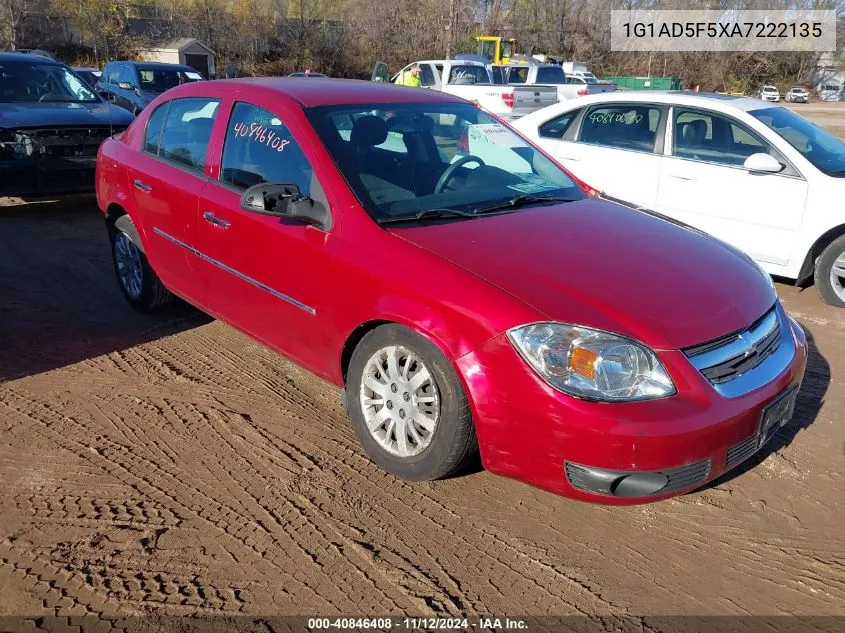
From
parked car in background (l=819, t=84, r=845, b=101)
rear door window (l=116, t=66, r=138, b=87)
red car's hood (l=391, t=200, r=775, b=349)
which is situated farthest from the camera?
parked car in background (l=819, t=84, r=845, b=101)

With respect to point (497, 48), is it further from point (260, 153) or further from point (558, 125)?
point (260, 153)

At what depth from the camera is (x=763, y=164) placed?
232 inches

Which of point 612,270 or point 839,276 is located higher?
point 612,270

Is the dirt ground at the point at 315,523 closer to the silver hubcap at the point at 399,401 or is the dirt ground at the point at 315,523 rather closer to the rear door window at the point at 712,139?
the silver hubcap at the point at 399,401

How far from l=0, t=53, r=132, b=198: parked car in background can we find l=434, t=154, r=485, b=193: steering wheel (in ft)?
20.0

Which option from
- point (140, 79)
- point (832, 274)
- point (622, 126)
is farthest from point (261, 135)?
point (140, 79)

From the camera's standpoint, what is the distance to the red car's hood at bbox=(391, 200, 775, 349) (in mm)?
2842

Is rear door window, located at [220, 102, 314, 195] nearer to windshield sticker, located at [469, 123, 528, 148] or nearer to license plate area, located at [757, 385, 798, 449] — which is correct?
windshield sticker, located at [469, 123, 528, 148]

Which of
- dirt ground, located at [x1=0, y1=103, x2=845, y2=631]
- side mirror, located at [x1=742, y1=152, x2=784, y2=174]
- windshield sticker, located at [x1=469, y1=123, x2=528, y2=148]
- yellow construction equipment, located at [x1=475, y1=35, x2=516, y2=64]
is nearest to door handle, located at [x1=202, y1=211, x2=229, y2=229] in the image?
dirt ground, located at [x1=0, y1=103, x2=845, y2=631]

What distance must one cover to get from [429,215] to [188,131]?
1954 millimetres

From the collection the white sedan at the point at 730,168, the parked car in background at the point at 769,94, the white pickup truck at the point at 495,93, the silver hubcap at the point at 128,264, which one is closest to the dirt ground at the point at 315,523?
the silver hubcap at the point at 128,264

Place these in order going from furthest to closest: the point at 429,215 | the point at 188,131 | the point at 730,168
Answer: the point at 730,168, the point at 188,131, the point at 429,215

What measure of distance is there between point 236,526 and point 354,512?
49 centimetres

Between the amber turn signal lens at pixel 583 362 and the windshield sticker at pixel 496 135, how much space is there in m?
1.95
